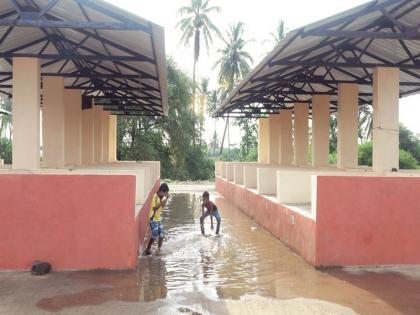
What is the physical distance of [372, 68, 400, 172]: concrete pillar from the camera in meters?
11.4

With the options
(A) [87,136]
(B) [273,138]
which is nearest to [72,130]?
(A) [87,136]

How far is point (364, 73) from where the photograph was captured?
15.0 m

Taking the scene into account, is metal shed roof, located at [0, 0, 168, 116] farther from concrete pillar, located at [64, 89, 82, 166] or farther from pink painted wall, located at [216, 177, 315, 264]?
pink painted wall, located at [216, 177, 315, 264]

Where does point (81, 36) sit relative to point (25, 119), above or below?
above

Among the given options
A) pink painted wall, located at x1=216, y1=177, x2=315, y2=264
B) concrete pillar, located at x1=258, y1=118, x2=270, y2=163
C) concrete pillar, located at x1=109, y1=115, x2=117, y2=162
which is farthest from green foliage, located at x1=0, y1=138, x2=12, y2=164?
pink painted wall, located at x1=216, y1=177, x2=315, y2=264

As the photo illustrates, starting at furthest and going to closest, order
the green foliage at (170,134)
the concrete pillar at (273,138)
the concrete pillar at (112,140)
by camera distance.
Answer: the green foliage at (170,134) → the concrete pillar at (112,140) → the concrete pillar at (273,138)

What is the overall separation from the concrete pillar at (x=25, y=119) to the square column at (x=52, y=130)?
282 centimetres

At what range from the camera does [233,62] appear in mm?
45344

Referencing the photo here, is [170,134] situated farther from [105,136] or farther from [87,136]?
[87,136]

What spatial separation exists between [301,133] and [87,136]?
26.7 ft

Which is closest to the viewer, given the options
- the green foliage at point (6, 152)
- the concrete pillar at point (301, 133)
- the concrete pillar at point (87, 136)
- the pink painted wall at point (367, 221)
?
the pink painted wall at point (367, 221)

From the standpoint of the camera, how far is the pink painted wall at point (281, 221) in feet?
30.3

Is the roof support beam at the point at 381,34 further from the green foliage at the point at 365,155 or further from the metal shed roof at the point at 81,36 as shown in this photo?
the green foliage at the point at 365,155

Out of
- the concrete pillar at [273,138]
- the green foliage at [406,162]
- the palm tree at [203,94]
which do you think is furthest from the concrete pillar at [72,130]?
the palm tree at [203,94]
